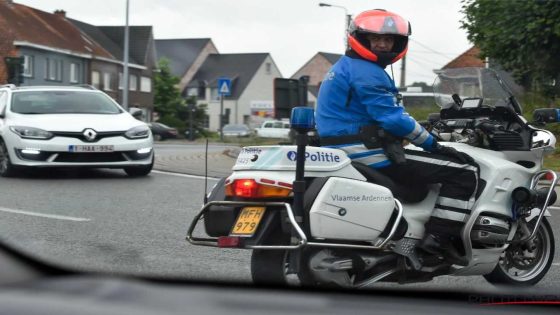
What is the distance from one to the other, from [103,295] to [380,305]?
2.11ft

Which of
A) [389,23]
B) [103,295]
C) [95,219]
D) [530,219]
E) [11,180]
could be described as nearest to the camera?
[103,295]

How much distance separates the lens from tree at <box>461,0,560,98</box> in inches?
772

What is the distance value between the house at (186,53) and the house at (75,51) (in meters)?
26.2

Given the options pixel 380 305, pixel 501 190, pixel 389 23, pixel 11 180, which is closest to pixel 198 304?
pixel 380 305

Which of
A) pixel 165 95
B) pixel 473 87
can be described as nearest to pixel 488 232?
pixel 473 87

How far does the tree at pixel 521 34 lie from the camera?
1961cm

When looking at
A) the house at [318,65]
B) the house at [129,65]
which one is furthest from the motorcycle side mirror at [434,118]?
the house at [318,65]

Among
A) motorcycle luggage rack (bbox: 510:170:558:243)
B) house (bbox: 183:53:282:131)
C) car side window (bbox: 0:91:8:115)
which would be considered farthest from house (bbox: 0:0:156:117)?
motorcycle luggage rack (bbox: 510:170:558:243)

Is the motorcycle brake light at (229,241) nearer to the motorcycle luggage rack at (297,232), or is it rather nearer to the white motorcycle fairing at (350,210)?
the motorcycle luggage rack at (297,232)

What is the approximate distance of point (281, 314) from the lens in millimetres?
1813

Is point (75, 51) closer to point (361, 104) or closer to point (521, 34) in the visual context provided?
point (521, 34)

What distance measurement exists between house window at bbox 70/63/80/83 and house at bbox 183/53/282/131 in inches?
1383

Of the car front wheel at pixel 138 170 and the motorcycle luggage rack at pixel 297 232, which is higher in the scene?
the motorcycle luggage rack at pixel 297 232

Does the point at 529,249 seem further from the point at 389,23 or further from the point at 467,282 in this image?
the point at 389,23
